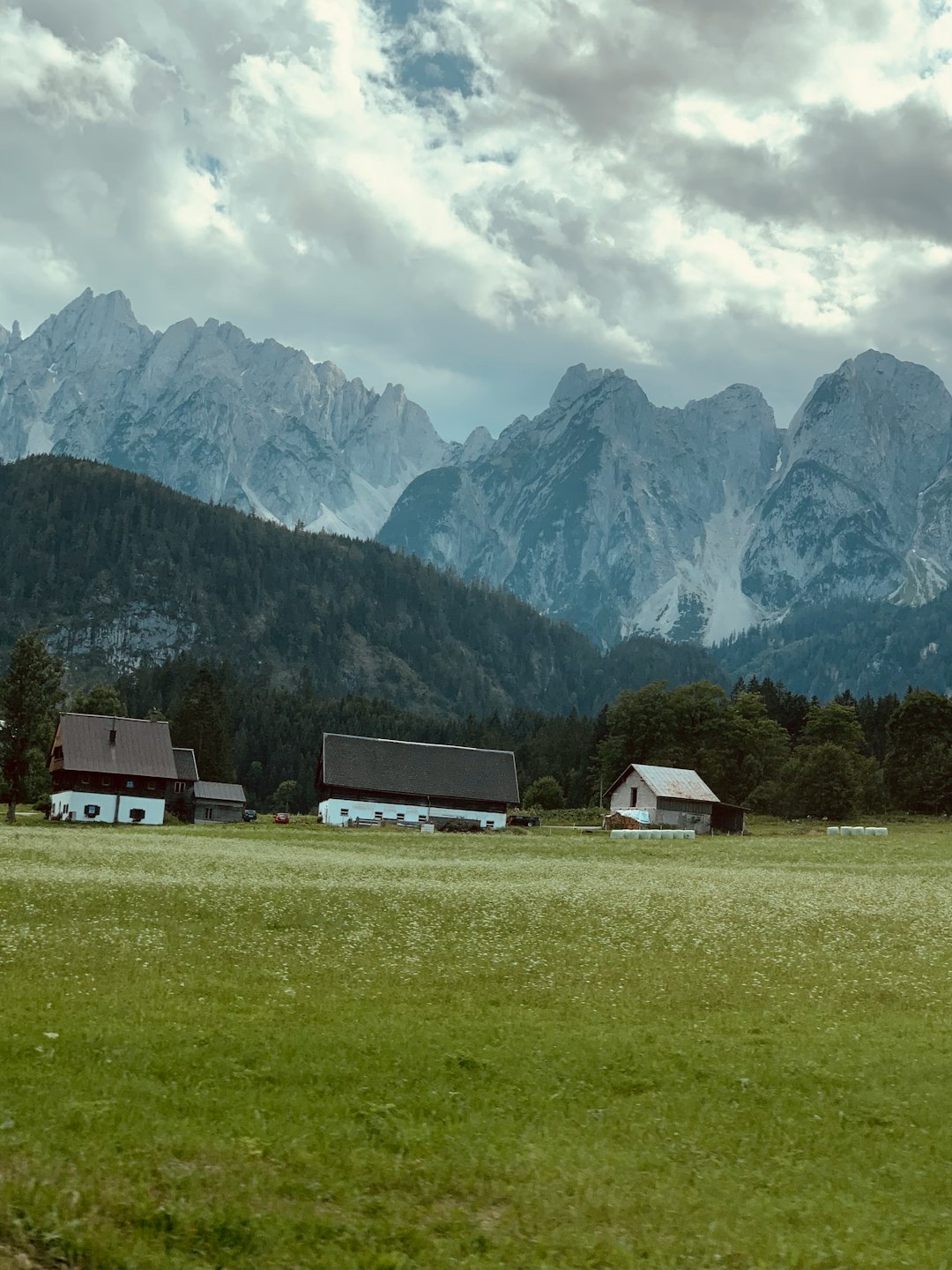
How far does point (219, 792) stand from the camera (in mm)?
156625

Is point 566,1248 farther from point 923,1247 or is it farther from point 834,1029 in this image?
point 834,1029

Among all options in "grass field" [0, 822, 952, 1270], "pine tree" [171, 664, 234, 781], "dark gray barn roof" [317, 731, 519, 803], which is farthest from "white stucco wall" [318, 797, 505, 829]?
"grass field" [0, 822, 952, 1270]

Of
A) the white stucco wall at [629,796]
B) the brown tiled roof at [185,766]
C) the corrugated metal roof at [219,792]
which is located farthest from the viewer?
the corrugated metal roof at [219,792]

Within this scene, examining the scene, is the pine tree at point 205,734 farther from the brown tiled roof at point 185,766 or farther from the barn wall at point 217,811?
the brown tiled roof at point 185,766

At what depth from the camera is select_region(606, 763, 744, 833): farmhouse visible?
12369 centimetres

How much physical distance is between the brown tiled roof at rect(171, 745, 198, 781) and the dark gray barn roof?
14.8 metres

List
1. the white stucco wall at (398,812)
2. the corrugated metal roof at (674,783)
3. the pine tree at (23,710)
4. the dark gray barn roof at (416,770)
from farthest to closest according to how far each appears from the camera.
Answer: the dark gray barn roof at (416,770), the white stucco wall at (398,812), the corrugated metal roof at (674,783), the pine tree at (23,710)

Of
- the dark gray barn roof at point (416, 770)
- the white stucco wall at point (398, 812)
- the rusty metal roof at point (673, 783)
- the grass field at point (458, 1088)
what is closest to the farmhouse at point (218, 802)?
the dark gray barn roof at point (416, 770)

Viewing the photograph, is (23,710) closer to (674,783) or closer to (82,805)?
(82,805)

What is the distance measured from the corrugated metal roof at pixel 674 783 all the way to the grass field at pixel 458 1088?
8795 cm

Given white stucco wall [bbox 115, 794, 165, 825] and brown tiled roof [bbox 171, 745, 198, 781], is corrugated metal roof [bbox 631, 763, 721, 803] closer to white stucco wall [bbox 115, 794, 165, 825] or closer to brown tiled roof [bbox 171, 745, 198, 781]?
brown tiled roof [bbox 171, 745, 198, 781]

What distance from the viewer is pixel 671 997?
2545cm

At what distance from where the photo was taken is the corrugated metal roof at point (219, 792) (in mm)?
155250

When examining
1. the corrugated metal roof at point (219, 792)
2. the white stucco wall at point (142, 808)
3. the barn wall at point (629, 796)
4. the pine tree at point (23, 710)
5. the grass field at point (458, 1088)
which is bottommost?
the grass field at point (458, 1088)
